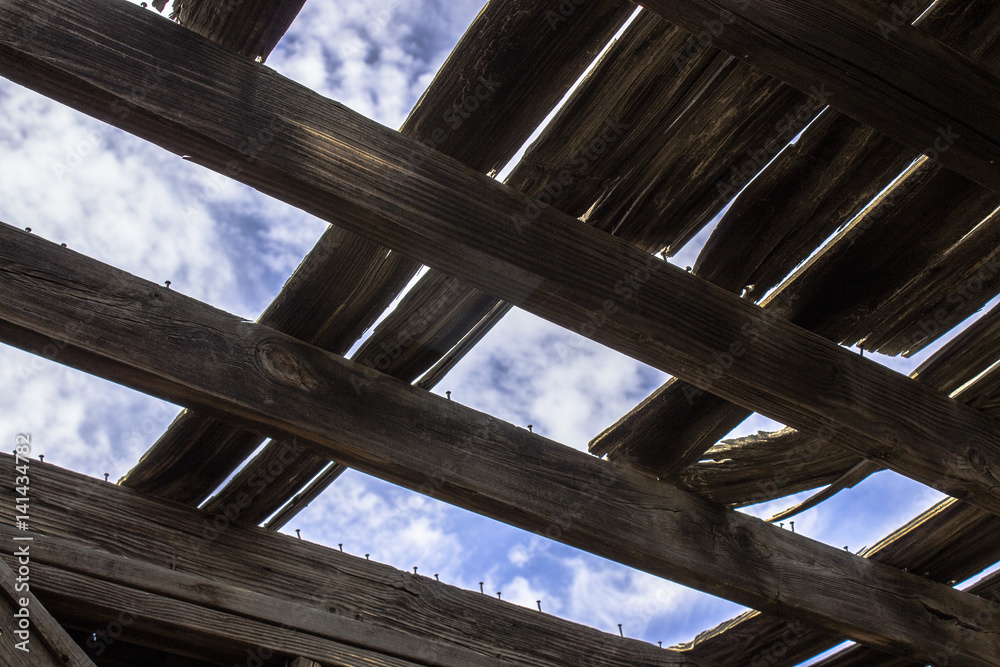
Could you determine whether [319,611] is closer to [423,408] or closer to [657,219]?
[423,408]

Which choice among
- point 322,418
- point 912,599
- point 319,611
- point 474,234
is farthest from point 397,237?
point 912,599

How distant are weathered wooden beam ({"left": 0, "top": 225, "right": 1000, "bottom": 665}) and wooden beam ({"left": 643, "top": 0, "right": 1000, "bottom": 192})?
4.53 ft

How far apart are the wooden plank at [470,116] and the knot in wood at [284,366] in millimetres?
78

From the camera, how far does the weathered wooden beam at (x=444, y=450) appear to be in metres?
2.08

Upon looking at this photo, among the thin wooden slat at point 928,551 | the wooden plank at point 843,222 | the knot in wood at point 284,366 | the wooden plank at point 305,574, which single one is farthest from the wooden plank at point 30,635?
the thin wooden slat at point 928,551

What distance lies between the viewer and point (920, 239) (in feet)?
7.32

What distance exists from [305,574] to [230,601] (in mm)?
430

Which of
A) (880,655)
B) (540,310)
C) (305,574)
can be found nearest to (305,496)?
(305,574)

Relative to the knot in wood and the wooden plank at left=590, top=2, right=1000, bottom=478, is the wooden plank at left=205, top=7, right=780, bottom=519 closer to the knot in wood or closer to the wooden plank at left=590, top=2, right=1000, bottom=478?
the wooden plank at left=590, top=2, right=1000, bottom=478

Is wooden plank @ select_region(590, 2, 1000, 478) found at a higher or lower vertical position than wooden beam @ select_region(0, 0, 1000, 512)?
higher

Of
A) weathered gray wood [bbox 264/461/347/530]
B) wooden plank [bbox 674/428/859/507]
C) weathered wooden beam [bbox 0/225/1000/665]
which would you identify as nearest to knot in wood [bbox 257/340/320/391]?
weathered wooden beam [bbox 0/225/1000/665]

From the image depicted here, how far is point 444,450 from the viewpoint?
8.02 ft

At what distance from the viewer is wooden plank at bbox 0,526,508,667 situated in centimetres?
226

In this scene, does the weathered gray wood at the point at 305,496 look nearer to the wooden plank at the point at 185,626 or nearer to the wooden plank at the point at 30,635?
the wooden plank at the point at 185,626
